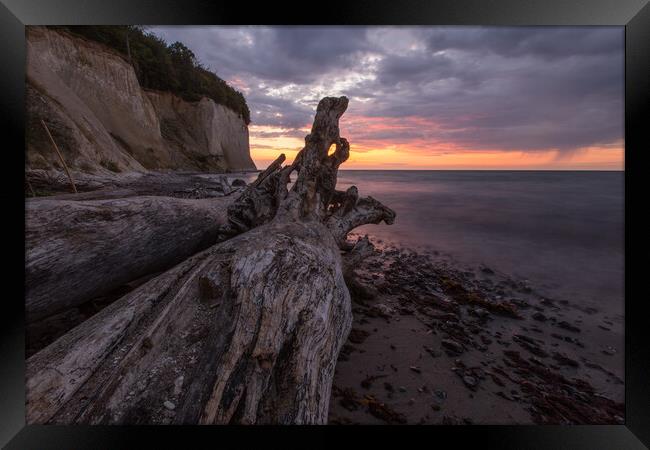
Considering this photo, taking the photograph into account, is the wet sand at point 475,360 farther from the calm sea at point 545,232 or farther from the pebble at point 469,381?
the calm sea at point 545,232

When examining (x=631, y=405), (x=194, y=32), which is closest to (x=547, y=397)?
(x=631, y=405)

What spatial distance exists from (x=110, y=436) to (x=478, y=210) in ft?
37.6

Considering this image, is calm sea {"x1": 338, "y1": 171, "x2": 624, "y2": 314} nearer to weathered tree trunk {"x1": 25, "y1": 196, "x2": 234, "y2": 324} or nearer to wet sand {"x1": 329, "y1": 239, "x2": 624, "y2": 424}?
wet sand {"x1": 329, "y1": 239, "x2": 624, "y2": 424}

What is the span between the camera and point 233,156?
28422 millimetres

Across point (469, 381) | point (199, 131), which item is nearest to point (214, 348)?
point (469, 381)

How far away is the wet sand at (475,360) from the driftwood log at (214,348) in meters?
0.60

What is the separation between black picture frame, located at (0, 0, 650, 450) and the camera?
92.8 inches

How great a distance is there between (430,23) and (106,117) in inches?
651

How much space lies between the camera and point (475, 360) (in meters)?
3.04

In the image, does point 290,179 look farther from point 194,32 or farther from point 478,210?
point 478,210

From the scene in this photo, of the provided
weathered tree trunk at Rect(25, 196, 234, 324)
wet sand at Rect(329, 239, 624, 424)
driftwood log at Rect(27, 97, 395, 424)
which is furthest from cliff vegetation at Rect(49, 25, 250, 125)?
wet sand at Rect(329, 239, 624, 424)

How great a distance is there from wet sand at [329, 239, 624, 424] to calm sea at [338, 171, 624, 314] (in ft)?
2.15

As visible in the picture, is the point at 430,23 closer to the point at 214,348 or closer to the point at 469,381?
the point at 214,348

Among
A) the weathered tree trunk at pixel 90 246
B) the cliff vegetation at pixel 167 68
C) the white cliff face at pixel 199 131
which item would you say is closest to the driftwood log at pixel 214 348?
the weathered tree trunk at pixel 90 246
